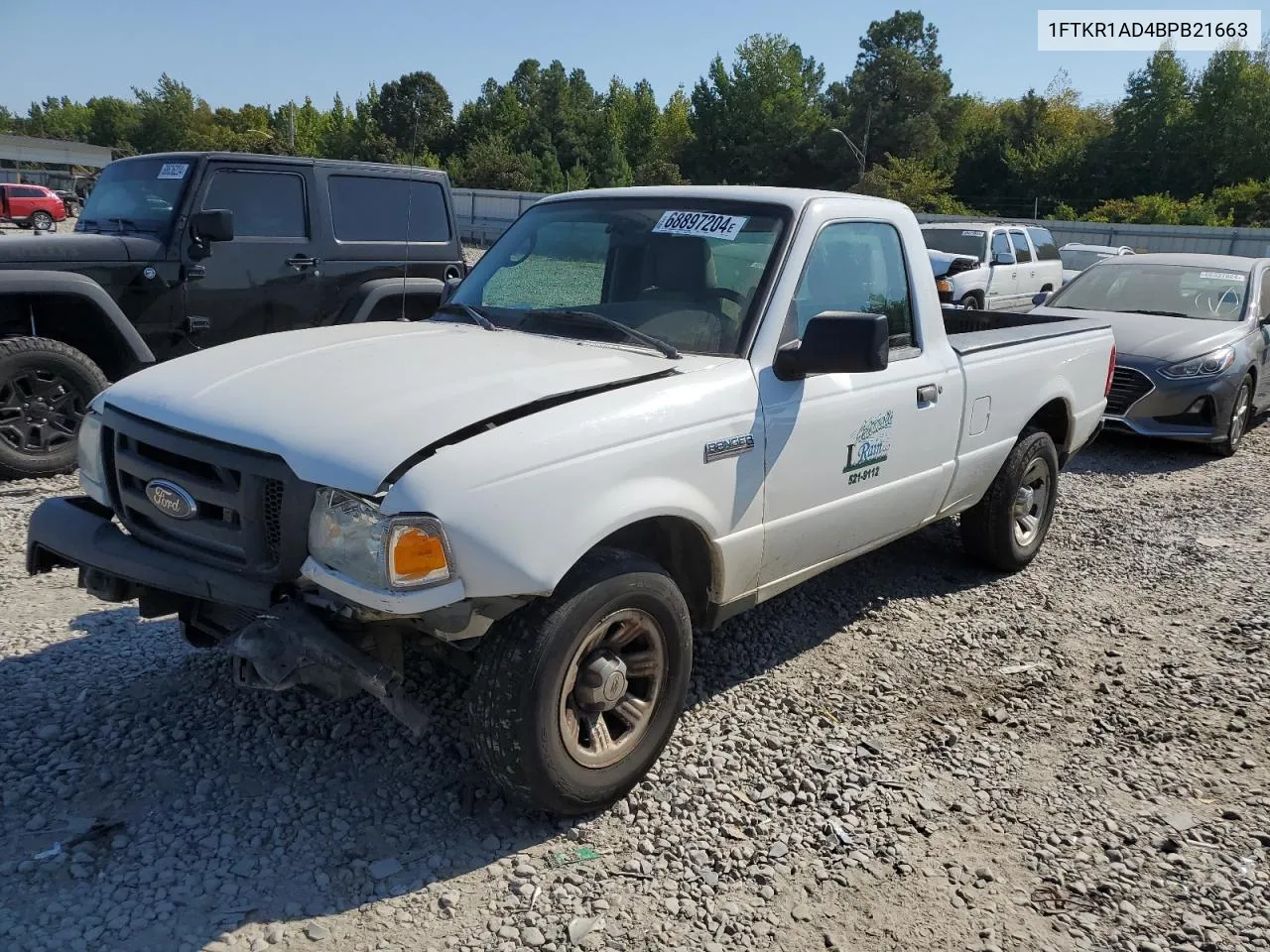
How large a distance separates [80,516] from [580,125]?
Result: 79895 mm

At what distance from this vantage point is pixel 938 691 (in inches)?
166

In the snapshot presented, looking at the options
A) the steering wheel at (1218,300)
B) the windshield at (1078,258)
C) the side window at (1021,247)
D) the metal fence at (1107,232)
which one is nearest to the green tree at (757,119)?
the metal fence at (1107,232)

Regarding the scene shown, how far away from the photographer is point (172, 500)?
2.97 metres

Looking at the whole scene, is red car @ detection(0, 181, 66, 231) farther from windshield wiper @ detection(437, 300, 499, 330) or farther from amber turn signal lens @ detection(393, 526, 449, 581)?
amber turn signal lens @ detection(393, 526, 449, 581)

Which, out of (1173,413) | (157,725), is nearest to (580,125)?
(1173,413)

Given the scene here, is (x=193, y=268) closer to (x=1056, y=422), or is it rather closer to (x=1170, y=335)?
(x=1056, y=422)

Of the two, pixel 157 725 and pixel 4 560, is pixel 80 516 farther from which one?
pixel 4 560

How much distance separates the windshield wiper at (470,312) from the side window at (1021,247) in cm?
1532

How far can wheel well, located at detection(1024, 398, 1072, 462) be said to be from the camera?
18.4ft

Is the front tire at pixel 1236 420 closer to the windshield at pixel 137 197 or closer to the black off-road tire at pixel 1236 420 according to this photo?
the black off-road tire at pixel 1236 420

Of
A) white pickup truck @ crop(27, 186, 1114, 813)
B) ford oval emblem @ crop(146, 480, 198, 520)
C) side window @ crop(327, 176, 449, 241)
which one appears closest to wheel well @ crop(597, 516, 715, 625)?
white pickup truck @ crop(27, 186, 1114, 813)

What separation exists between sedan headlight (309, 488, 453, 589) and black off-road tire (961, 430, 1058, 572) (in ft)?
11.7

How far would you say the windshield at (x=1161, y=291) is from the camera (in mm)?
9570

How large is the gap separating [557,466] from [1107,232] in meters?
39.1
